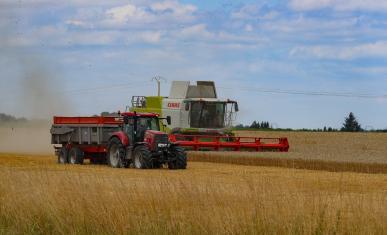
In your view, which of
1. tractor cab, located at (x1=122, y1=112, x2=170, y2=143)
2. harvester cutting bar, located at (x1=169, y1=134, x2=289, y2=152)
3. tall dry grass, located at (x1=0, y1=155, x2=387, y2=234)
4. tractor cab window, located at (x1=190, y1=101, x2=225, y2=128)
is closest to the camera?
tall dry grass, located at (x1=0, y1=155, x2=387, y2=234)

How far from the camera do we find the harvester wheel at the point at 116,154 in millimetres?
30953

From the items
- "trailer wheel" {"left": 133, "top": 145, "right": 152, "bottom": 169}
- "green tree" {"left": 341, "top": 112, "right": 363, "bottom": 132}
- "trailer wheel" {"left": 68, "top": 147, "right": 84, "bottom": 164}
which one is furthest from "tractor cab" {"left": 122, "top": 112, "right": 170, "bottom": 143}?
"green tree" {"left": 341, "top": 112, "right": 363, "bottom": 132}

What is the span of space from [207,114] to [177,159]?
13.1 m

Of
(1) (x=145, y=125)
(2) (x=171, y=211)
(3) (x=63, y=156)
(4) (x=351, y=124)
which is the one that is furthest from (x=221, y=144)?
(4) (x=351, y=124)

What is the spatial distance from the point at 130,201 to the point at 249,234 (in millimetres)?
3605

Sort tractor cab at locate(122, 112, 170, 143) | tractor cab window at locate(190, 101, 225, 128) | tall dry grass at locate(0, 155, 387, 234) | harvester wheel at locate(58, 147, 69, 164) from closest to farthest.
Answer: tall dry grass at locate(0, 155, 387, 234)
tractor cab at locate(122, 112, 170, 143)
harvester wheel at locate(58, 147, 69, 164)
tractor cab window at locate(190, 101, 225, 128)

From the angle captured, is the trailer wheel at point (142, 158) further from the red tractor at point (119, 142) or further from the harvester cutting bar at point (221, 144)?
the harvester cutting bar at point (221, 144)

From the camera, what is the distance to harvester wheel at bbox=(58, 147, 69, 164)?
34312mm

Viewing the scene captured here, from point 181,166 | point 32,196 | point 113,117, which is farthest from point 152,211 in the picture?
point 113,117

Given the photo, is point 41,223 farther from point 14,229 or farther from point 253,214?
point 253,214

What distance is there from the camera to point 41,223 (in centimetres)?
1344

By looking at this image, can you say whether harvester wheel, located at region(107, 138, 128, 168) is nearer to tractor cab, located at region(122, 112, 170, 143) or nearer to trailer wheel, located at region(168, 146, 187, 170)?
tractor cab, located at region(122, 112, 170, 143)

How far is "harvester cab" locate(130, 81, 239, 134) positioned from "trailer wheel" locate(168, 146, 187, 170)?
38.9ft

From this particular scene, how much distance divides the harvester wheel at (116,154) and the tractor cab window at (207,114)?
11.6 metres
